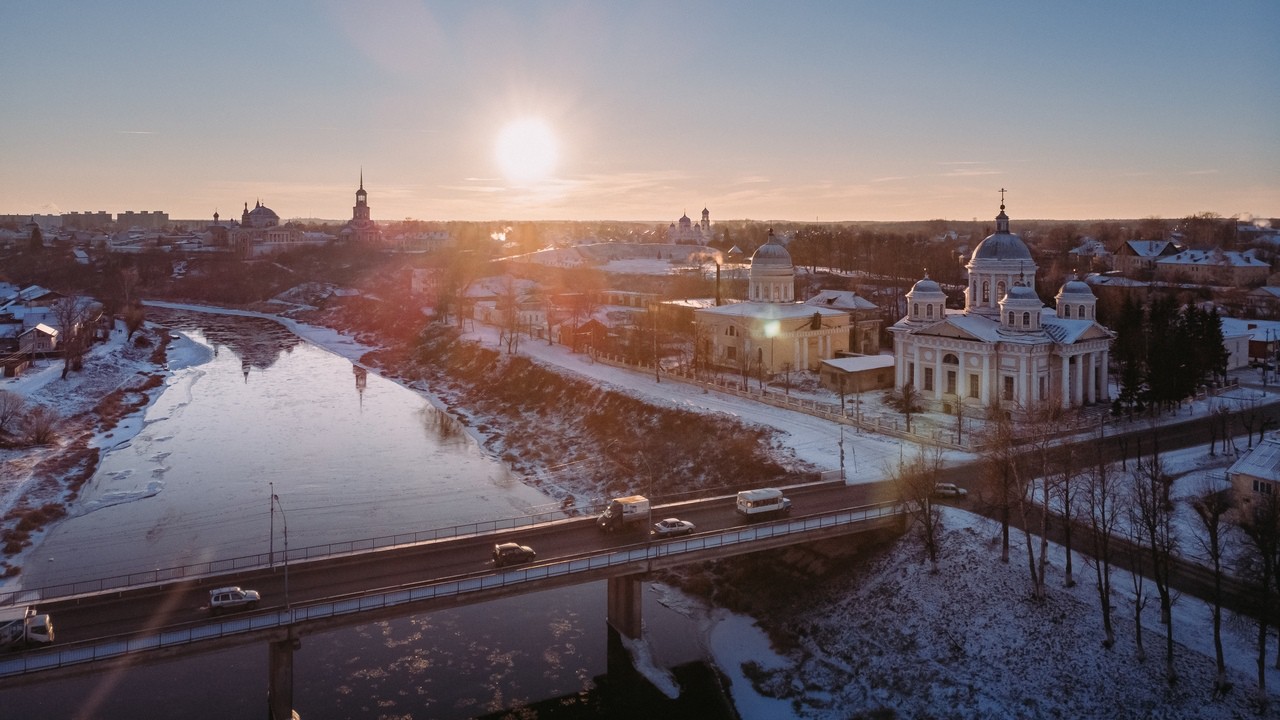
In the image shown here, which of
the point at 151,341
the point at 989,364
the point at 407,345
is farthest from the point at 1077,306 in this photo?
the point at 151,341

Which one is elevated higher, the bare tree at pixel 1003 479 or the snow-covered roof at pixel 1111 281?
the snow-covered roof at pixel 1111 281

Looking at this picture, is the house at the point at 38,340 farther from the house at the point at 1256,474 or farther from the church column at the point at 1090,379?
the house at the point at 1256,474

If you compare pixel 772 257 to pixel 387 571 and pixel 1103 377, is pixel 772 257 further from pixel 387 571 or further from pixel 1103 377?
pixel 387 571

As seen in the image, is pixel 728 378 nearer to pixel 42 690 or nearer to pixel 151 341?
pixel 42 690

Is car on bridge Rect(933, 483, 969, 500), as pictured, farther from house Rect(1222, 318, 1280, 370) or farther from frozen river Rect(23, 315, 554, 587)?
house Rect(1222, 318, 1280, 370)

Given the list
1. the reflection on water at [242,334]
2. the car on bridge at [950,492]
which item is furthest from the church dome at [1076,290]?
the reflection on water at [242,334]

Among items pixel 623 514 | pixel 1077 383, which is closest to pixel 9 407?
pixel 623 514
